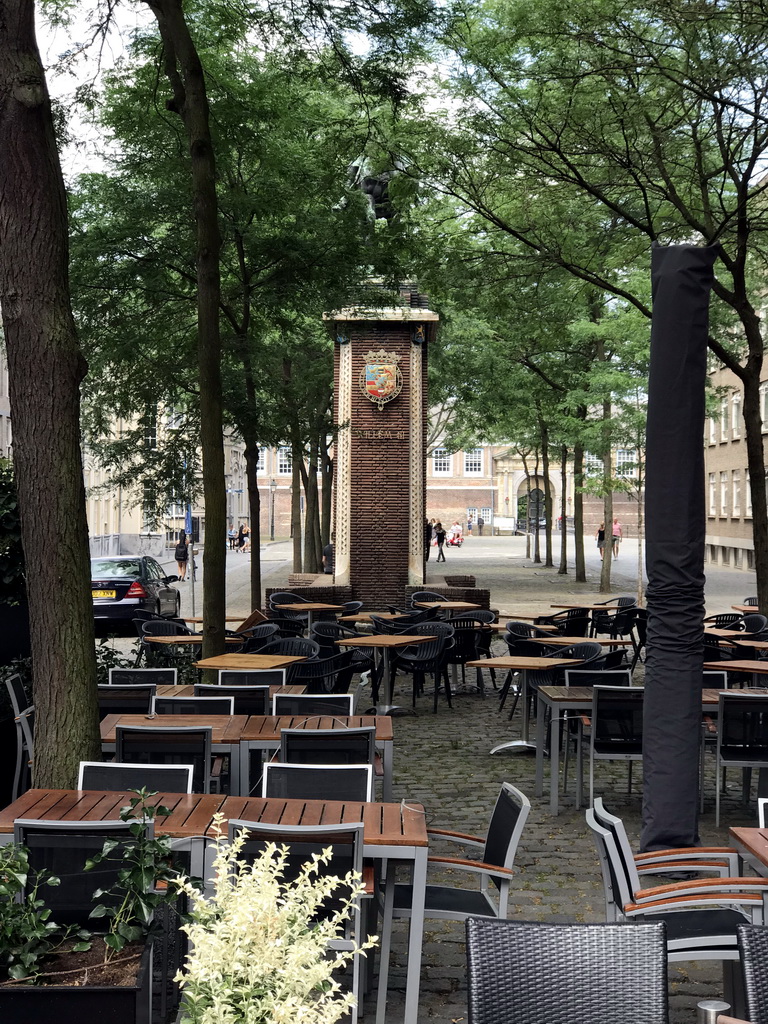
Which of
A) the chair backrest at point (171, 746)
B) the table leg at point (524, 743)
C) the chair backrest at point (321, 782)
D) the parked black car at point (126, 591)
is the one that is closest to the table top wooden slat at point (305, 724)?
the chair backrest at point (171, 746)

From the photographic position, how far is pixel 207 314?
1225 cm

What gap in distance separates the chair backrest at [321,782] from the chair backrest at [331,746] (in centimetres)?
79

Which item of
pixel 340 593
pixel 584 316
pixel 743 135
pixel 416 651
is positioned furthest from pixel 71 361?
pixel 584 316

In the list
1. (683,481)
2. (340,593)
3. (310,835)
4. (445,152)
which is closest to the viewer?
(310,835)

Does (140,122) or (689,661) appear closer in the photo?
(689,661)

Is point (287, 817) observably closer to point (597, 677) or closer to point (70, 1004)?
point (70, 1004)

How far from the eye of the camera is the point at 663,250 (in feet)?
Result: 21.1

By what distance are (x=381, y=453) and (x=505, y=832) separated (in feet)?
63.6

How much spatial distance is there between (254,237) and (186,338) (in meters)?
1.94

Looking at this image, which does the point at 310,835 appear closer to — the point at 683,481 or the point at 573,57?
the point at 683,481

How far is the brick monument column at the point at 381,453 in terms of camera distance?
24.1m

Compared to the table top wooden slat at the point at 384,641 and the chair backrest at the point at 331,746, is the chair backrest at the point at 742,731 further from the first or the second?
the table top wooden slat at the point at 384,641

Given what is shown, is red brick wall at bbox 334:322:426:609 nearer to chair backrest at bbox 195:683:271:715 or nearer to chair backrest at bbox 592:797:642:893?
chair backrest at bbox 195:683:271:715

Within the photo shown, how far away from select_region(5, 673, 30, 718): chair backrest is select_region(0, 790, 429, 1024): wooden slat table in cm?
335
